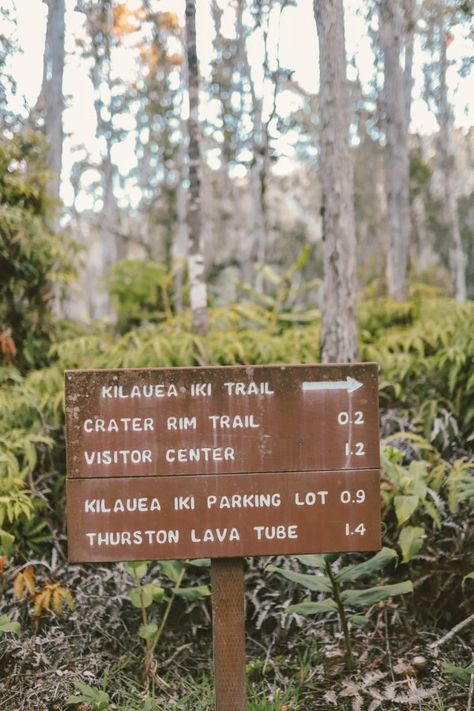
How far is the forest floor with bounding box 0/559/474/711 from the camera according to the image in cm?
333

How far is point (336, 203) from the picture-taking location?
5586mm

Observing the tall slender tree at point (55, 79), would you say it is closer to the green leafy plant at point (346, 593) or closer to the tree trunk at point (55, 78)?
the tree trunk at point (55, 78)

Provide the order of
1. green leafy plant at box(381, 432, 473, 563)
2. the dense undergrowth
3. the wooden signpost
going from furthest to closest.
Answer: green leafy plant at box(381, 432, 473, 563) → the dense undergrowth → the wooden signpost

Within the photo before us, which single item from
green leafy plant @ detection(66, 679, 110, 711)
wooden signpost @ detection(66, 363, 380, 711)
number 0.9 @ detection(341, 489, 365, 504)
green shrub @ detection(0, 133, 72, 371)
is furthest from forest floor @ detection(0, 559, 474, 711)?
green shrub @ detection(0, 133, 72, 371)

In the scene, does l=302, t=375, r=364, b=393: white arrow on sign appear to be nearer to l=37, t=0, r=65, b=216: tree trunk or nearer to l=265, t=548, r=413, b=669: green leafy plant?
l=265, t=548, r=413, b=669: green leafy plant

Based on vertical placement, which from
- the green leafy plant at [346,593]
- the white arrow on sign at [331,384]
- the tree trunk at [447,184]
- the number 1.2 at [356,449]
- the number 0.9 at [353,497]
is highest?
the tree trunk at [447,184]

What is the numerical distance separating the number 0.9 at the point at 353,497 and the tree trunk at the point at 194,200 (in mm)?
3609

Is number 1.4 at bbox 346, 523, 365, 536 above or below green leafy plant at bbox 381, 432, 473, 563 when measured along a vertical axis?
above

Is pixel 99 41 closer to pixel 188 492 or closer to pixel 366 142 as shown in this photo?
pixel 366 142

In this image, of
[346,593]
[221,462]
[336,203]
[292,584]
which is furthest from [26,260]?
[346,593]

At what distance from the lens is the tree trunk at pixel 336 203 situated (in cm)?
552

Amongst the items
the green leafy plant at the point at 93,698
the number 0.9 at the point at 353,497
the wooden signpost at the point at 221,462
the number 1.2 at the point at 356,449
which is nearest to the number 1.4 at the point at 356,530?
the wooden signpost at the point at 221,462

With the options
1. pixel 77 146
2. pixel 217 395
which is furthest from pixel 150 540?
Answer: pixel 77 146

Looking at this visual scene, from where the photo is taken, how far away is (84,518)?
2824 millimetres
